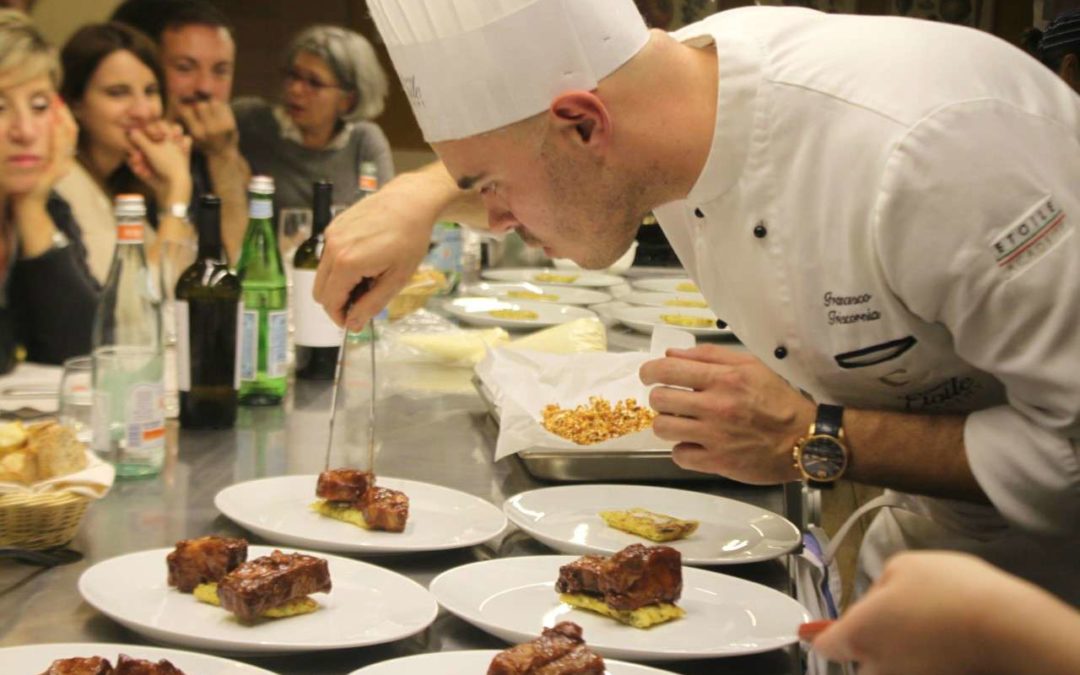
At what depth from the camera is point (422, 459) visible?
7.25 feet

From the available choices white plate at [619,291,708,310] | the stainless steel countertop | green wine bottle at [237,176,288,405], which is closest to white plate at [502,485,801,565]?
the stainless steel countertop

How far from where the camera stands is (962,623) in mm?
769

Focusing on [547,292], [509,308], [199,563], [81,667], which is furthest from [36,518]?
[547,292]

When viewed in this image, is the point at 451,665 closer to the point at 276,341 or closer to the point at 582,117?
the point at 582,117

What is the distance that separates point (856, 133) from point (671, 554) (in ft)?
1.91

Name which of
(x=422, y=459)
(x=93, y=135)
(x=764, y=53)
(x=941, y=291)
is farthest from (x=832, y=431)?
(x=93, y=135)

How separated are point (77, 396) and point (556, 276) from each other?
245cm

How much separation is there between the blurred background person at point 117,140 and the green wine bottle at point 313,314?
1.40 meters

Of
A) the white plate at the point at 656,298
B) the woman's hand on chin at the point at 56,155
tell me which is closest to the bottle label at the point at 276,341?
the white plate at the point at 656,298

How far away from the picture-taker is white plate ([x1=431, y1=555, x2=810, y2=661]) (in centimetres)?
136

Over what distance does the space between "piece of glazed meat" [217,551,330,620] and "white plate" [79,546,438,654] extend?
26mm

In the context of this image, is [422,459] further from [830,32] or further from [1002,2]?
[1002,2]

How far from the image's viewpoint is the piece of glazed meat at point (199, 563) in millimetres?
1456

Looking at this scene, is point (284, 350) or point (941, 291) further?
point (284, 350)
